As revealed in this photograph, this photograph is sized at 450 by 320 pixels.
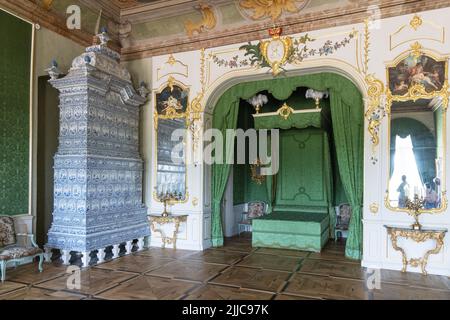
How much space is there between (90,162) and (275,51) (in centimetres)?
321

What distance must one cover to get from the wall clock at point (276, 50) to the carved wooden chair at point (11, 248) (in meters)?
4.14

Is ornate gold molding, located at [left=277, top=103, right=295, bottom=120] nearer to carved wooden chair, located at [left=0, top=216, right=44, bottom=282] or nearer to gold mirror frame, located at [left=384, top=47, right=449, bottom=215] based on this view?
gold mirror frame, located at [left=384, top=47, right=449, bottom=215]

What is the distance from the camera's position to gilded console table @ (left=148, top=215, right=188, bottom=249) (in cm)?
570

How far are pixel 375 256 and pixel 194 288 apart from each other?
8.15 ft

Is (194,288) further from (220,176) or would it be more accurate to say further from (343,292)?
(220,176)

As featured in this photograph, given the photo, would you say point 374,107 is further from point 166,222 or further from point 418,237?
point 166,222

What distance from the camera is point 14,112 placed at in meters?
4.63

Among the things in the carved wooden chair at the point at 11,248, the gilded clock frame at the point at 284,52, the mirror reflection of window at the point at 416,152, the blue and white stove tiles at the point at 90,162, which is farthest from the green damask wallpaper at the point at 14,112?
the mirror reflection of window at the point at 416,152

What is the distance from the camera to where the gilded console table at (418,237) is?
4133 mm

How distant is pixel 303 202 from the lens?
23.2 feet

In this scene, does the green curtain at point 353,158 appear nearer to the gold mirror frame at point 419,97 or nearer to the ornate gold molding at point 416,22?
the gold mirror frame at point 419,97

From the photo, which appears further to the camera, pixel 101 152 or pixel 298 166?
pixel 298 166

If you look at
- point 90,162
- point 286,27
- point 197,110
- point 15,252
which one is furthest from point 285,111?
point 15,252
